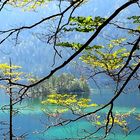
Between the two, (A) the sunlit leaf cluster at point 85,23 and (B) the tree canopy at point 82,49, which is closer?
(B) the tree canopy at point 82,49

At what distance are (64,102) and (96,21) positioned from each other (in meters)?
6.60

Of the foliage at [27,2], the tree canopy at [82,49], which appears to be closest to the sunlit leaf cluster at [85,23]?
the tree canopy at [82,49]

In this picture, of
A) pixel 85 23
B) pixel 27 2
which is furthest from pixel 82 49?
pixel 85 23

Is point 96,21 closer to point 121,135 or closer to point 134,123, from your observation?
point 121,135

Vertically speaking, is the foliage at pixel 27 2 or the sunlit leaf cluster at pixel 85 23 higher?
the foliage at pixel 27 2

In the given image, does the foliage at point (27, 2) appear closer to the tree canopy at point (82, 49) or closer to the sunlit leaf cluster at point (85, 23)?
the tree canopy at point (82, 49)

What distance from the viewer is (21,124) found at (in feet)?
200

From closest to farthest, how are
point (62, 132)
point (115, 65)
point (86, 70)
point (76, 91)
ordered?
point (115, 65) → point (86, 70) → point (62, 132) → point (76, 91)

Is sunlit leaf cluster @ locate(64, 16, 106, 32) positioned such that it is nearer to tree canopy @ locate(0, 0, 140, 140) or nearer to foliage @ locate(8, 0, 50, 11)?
tree canopy @ locate(0, 0, 140, 140)

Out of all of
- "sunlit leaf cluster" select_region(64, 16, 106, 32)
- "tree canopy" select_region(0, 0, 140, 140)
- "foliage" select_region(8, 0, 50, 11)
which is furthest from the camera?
"sunlit leaf cluster" select_region(64, 16, 106, 32)

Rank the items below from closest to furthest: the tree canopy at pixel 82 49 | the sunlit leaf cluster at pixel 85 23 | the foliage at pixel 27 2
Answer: the tree canopy at pixel 82 49
the foliage at pixel 27 2
the sunlit leaf cluster at pixel 85 23

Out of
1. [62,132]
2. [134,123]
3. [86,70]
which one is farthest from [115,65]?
[134,123]

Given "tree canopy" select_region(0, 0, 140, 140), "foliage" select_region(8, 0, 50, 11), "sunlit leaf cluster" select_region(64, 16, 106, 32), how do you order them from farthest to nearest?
"sunlit leaf cluster" select_region(64, 16, 106, 32), "foliage" select_region(8, 0, 50, 11), "tree canopy" select_region(0, 0, 140, 140)

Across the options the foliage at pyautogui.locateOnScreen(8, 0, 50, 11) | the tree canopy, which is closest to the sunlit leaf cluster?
the tree canopy
